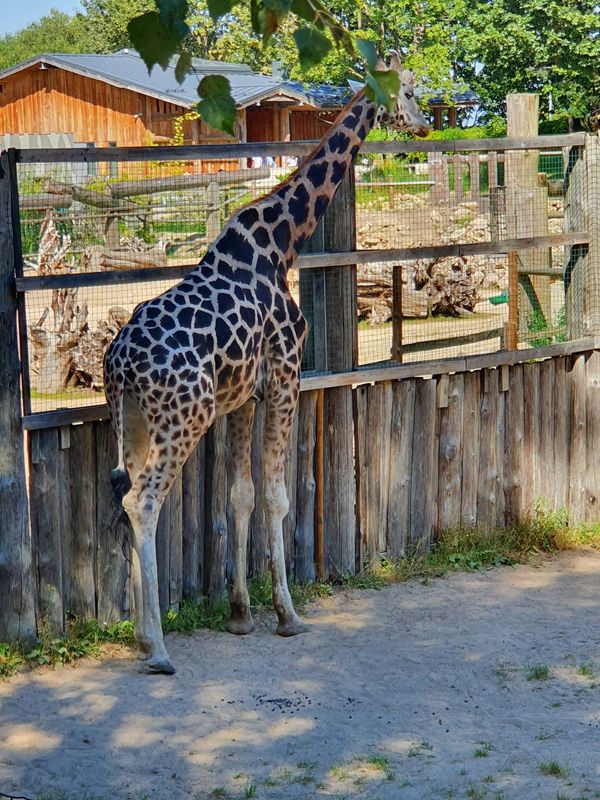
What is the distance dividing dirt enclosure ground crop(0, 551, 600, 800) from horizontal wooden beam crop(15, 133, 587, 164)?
2412 millimetres

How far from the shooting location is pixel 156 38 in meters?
2.21

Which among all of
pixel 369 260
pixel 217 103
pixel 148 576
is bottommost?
pixel 148 576

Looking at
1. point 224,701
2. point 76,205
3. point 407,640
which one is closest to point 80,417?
point 224,701

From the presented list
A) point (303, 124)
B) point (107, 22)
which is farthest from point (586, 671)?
point (107, 22)

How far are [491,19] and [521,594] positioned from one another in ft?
112

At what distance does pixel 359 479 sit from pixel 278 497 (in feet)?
3.08

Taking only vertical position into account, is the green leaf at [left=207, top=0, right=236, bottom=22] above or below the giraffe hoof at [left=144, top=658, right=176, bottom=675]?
above

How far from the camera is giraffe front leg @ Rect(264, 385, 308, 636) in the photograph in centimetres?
597

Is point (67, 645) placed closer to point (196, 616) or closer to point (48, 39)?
point (196, 616)

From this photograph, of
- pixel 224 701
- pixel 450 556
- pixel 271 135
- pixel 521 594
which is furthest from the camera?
pixel 271 135

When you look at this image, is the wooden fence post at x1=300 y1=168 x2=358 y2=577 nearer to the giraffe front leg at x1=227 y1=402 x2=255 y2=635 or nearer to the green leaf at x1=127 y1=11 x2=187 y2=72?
the giraffe front leg at x1=227 y1=402 x2=255 y2=635

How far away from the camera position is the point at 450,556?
282 inches

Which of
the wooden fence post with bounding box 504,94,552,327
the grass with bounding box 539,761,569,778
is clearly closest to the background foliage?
the wooden fence post with bounding box 504,94,552,327

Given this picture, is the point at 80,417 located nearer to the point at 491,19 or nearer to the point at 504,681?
the point at 504,681
